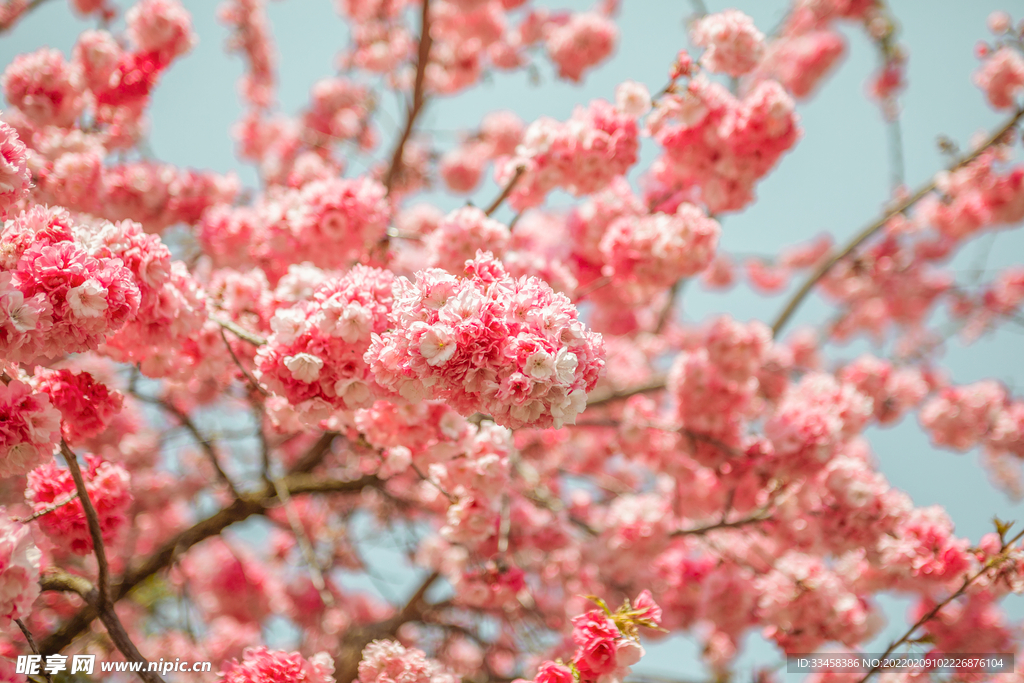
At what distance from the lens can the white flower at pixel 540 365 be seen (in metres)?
1.39

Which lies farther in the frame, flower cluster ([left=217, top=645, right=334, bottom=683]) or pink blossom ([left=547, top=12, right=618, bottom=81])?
pink blossom ([left=547, top=12, right=618, bottom=81])

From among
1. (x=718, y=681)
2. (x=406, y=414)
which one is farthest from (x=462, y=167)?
(x=718, y=681)

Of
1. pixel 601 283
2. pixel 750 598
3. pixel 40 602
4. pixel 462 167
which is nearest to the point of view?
pixel 40 602

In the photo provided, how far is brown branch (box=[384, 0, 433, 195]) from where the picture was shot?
4.03 m

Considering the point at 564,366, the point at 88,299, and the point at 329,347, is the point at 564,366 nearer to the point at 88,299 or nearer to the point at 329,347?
the point at 329,347

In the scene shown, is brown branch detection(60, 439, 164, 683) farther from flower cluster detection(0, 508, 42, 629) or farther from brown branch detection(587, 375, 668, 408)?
brown branch detection(587, 375, 668, 408)

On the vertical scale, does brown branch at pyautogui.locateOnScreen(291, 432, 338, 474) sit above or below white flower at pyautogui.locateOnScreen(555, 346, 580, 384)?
above

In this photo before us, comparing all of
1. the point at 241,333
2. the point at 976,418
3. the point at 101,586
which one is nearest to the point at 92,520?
the point at 101,586

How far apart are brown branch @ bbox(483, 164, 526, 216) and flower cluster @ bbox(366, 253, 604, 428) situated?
1524 millimetres

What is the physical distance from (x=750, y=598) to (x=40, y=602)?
4000 mm

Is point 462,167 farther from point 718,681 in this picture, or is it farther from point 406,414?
point 718,681

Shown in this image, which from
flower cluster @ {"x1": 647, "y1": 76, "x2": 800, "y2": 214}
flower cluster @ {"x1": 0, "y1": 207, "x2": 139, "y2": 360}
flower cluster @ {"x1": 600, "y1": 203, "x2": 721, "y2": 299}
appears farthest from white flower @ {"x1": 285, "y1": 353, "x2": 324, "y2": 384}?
flower cluster @ {"x1": 647, "y1": 76, "x2": 800, "y2": 214}

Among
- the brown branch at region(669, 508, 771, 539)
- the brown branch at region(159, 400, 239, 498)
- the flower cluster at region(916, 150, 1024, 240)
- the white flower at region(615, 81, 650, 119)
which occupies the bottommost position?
the brown branch at region(669, 508, 771, 539)

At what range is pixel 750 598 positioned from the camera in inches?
143
